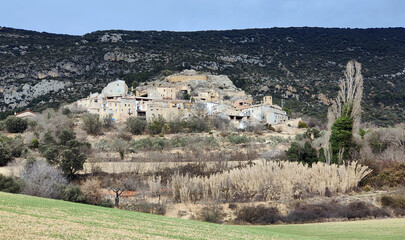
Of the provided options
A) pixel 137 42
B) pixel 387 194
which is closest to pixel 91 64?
pixel 137 42

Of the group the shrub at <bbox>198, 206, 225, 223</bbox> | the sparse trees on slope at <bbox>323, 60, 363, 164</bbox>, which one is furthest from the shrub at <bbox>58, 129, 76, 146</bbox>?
the sparse trees on slope at <bbox>323, 60, 363, 164</bbox>

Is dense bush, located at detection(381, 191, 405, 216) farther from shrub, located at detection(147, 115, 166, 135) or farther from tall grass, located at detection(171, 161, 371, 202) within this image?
shrub, located at detection(147, 115, 166, 135)

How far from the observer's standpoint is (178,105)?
242 ft

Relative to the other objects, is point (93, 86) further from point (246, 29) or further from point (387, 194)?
point (246, 29)

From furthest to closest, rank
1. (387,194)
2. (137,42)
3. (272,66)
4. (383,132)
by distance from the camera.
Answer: (137,42) < (272,66) < (383,132) < (387,194)

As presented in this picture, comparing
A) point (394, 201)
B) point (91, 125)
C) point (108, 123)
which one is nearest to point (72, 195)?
point (394, 201)

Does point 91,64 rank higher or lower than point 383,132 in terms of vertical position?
higher

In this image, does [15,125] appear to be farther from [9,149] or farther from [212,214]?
[212,214]

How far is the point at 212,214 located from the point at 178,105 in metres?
47.4

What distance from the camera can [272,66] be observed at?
12144 cm

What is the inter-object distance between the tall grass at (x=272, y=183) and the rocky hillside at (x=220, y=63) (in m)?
39.7

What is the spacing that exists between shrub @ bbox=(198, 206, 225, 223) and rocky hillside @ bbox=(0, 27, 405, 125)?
46.9 meters

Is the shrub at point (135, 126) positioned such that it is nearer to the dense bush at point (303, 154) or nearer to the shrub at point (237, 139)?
the shrub at point (237, 139)

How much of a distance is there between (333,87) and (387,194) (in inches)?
2771
